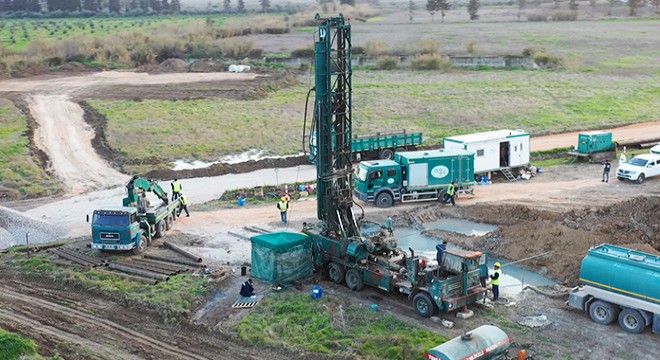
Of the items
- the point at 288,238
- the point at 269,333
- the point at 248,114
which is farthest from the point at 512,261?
the point at 248,114

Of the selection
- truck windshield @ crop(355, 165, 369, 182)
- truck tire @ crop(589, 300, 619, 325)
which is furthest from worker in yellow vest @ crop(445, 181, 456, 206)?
truck tire @ crop(589, 300, 619, 325)

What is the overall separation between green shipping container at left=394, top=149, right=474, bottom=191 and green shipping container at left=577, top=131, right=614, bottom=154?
39.6ft

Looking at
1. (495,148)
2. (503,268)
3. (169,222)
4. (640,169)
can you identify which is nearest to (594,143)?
(640,169)

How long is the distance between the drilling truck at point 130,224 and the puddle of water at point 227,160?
46.5 feet

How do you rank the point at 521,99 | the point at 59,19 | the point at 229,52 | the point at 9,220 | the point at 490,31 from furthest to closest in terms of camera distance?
1. the point at 59,19
2. the point at 490,31
3. the point at 229,52
4. the point at 521,99
5. the point at 9,220

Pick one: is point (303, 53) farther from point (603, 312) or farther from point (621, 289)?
point (621, 289)

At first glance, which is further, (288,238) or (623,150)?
(623,150)

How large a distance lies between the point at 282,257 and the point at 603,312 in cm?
1107

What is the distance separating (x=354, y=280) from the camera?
28391 mm

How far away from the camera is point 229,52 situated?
102m

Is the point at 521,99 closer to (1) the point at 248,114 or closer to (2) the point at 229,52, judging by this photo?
(1) the point at 248,114

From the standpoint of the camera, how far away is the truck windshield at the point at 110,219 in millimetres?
32281

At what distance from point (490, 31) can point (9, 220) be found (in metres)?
105

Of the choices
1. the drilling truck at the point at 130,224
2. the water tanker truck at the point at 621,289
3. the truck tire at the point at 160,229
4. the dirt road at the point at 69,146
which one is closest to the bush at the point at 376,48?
the dirt road at the point at 69,146
